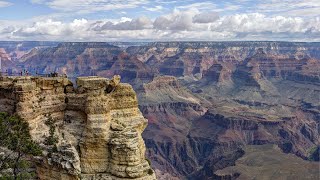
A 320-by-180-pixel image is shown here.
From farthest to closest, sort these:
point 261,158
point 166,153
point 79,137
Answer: point 166,153 < point 261,158 < point 79,137

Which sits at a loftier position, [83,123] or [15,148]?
[83,123]

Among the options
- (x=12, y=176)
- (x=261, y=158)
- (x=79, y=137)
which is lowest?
(x=261, y=158)

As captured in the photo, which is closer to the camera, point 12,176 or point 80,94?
point 12,176

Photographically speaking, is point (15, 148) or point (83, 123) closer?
point (15, 148)

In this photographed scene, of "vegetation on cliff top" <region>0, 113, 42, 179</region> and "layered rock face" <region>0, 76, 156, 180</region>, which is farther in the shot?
"layered rock face" <region>0, 76, 156, 180</region>

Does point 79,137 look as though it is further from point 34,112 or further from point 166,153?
point 166,153

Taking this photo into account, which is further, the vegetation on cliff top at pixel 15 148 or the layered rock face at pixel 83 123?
the layered rock face at pixel 83 123

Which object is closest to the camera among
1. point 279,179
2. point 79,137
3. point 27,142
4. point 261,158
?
point 27,142

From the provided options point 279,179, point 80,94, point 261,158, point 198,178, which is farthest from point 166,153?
point 80,94
